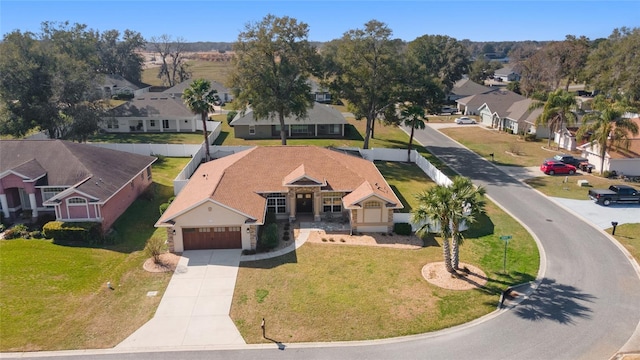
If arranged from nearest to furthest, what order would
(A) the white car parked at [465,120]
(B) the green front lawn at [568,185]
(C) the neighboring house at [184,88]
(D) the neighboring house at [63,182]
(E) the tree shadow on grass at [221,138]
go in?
(D) the neighboring house at [63,182], (B) the green front lawn at [568,185], (E) the tree shadow on grass at [221,138], (A) the white car parked at [465,120], (C) the neighboring house at [184,88]

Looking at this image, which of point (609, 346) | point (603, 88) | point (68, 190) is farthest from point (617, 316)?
point (603, 88)

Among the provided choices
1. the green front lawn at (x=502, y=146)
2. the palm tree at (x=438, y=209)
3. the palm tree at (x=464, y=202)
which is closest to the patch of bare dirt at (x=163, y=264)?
the palm tree at (x=438, y=209)

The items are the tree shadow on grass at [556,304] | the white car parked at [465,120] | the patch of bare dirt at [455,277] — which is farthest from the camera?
the white car parked at [465,120]

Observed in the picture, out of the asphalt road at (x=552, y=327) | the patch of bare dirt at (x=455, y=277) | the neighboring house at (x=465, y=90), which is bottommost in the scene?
the asphalt road at (x=552, y=327)

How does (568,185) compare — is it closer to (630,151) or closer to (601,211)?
(601,211)

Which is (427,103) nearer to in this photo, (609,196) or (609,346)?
(609,196)

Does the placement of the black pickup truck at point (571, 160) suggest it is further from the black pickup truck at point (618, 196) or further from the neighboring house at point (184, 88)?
the neighboring house at point (184, 88)

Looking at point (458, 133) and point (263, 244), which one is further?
point (458, 133)
